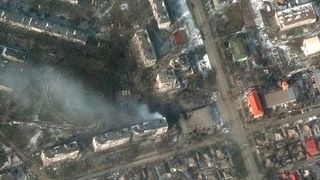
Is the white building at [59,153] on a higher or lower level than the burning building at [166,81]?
lower

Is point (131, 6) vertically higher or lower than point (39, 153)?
higher

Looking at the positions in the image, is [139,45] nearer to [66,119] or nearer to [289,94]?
[66,119]

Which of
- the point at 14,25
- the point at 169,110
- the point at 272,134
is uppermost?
the point at 14,25

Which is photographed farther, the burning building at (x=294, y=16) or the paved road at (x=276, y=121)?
the burning building at (x=294, y=16)

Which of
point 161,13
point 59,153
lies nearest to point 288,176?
point 161,13

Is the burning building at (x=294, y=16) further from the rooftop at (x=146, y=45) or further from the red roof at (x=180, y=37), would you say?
the rooftop at (x=146, y=45)

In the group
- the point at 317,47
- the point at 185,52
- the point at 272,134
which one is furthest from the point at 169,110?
the point at 317,47

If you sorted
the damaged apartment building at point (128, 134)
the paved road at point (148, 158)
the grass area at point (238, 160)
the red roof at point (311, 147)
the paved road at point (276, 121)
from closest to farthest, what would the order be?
the damaged apartment building at point (128, 134) → the paved road at point (148, 158) → the grass area at point (238, 160) → the red roof at point (311, 147) → the paved road at point (276, 121)

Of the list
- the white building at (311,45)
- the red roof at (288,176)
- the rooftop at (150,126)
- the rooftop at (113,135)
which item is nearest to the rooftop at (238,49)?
the white building at (311,45)
